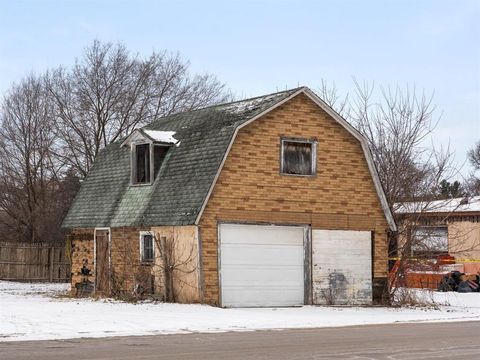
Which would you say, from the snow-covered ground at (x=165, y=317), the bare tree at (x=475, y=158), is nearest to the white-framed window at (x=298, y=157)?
the snow-covered ground at (x=165, y=317)

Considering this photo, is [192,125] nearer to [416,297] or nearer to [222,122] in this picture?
[222,122]

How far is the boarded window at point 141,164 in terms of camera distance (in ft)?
85.4

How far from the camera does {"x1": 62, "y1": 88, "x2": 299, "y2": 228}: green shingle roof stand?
23.4 metres

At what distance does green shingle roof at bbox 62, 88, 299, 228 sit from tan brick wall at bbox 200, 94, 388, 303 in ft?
1.56

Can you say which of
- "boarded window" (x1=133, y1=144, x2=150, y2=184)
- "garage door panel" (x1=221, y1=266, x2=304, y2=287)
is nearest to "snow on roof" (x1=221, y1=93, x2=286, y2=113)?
"boarded window" (x1=133, y1=144, x2=150, y2=184)

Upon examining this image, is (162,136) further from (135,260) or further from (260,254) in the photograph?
(260,254)

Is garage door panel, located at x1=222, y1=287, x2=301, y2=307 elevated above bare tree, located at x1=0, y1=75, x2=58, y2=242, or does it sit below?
below

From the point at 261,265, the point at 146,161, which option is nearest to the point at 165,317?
the point at 261,265

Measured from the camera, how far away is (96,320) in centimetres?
1780

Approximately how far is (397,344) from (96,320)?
7125 mm

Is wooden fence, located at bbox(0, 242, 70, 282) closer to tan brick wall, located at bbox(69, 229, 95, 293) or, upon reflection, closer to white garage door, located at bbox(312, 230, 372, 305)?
→ tan brick wall, located at bbox(69, 229, 95, 293)

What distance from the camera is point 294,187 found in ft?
80.3

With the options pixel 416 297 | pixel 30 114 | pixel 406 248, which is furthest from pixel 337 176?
pixel 30 114

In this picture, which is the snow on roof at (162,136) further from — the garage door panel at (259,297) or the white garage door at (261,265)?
the garage door panel at (259,297)
